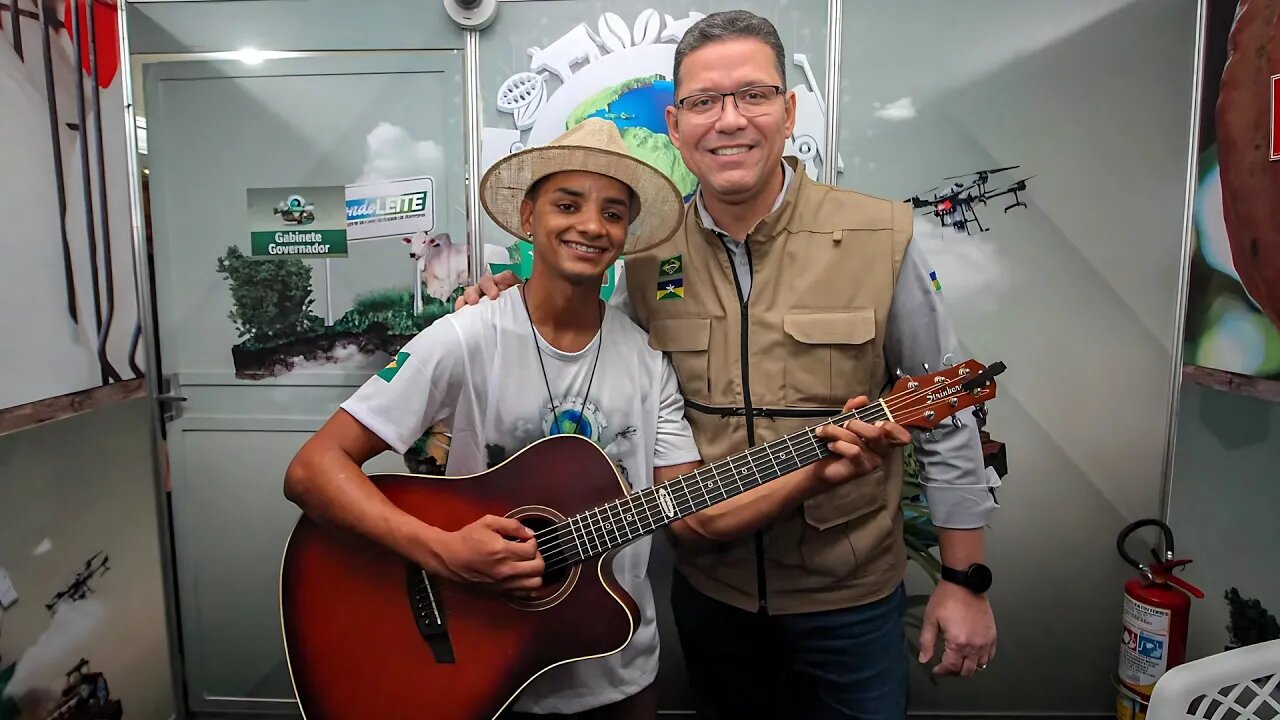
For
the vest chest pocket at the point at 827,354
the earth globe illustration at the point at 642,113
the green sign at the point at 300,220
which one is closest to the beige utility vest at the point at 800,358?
the vest chest pocket at the point at 827,354

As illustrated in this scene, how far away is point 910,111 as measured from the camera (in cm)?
213

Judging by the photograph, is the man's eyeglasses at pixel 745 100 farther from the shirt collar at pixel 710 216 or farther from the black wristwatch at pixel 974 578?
the black wristwatch at pixel 974 578

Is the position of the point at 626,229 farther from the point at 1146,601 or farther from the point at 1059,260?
the point at 1146,601

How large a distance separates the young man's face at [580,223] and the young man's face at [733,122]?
213mm

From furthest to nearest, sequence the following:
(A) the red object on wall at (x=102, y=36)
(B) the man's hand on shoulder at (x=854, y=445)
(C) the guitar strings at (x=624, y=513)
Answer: (A) the red object on wall at (x=102, y=36) < (C) the guitar strings at (x=624, y=513) < (B) the man's hand on shoulder at (x=854, y=445)

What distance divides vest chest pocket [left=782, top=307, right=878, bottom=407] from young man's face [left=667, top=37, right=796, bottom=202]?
0.34 metres

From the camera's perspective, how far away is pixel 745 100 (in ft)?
4.38

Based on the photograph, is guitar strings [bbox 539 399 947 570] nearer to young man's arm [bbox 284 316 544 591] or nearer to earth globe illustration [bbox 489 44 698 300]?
young man's arm [bbox 284 316 544 591]

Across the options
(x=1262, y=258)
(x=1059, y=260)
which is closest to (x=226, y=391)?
(x=1059, y=260)

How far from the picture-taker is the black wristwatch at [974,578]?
1.36 m

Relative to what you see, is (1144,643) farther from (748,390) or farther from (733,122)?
(733,122)

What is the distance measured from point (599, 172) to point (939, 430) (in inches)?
37.9

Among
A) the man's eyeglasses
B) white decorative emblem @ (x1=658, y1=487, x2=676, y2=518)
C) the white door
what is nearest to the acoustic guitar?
white decorative emblem @ (x1=658, y1=487, x2=676, y2=518)

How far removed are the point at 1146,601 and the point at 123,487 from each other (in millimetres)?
3618
